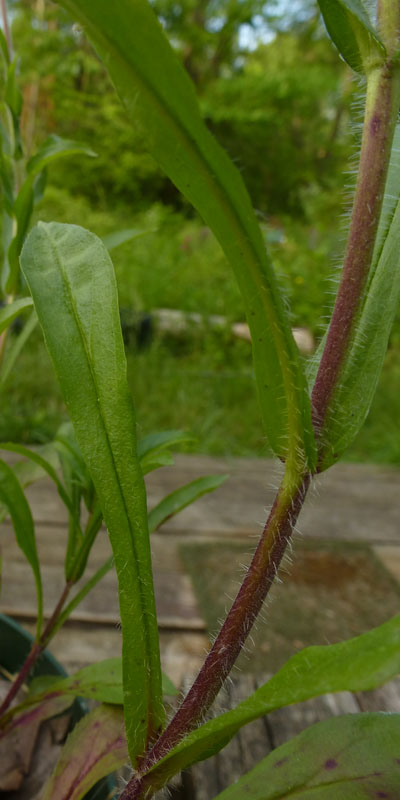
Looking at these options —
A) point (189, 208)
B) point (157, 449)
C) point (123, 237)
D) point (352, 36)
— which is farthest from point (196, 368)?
point (189, 208)

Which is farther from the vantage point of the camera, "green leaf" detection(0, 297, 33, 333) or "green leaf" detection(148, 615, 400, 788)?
"green leaf" detection(0, 297, 33, 333)

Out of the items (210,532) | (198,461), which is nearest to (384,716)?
(210,532)

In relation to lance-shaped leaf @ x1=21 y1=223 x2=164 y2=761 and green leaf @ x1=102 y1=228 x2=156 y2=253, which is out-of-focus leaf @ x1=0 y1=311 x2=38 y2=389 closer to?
green leaf @ x1=102 y1=228 x2=156 y2=253

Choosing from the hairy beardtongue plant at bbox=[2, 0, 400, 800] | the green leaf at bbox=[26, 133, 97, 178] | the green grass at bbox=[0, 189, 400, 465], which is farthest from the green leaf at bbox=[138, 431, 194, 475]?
the green grass at bbox=[0, 189, 400, 465]

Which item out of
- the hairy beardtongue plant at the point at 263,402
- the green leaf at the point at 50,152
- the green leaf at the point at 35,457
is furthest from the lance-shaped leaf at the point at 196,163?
the green leaf at the point at 50,152

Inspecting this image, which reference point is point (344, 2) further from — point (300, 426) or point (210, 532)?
point (210, 532)

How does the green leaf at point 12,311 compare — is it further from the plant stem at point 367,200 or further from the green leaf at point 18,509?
the plant stem at point 367,200
